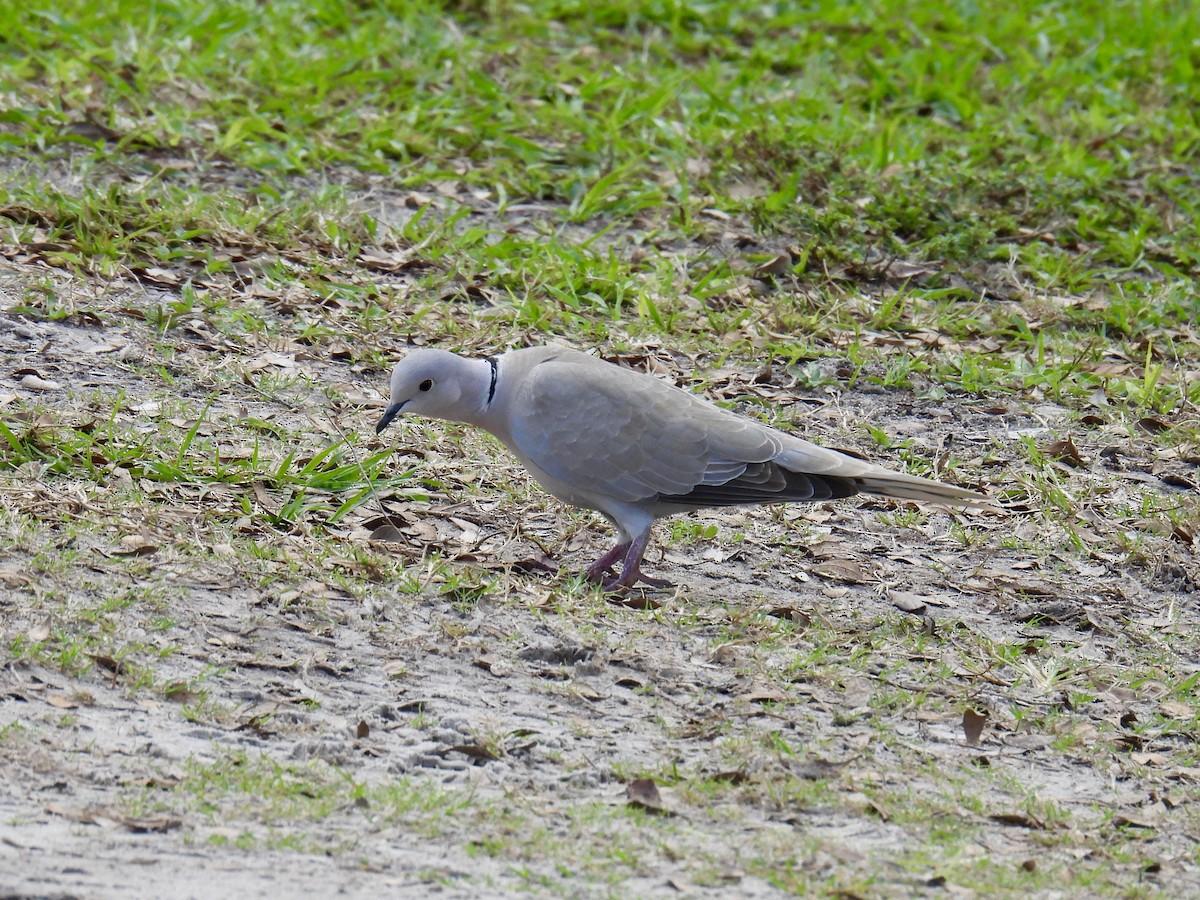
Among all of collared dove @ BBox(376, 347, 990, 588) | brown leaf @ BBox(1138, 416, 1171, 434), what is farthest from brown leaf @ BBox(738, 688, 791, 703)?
brown leaf @ BBox(1138, 416, 1171, 434)

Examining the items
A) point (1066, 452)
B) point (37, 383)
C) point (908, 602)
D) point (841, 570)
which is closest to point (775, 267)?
point (1066, 452)

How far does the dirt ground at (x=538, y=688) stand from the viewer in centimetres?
321

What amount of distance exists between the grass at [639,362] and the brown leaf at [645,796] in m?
0.03

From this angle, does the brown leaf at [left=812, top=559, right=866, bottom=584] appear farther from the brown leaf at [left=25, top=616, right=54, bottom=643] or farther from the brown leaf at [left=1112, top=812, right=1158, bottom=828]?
the brown leaf at [left=25, top=616, right=54, bottom=643]

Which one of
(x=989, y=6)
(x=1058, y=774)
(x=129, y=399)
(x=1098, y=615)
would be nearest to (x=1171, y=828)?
(x=1058, y=774)

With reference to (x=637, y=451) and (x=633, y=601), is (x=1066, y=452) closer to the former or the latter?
(x=637, y=451)

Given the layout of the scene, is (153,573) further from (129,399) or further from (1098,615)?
(1098,615)

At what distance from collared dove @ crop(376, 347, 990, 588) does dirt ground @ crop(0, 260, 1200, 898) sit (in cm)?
30

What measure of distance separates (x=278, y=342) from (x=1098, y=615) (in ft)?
10.6

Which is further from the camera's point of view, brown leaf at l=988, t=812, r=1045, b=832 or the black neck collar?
the black neck collar

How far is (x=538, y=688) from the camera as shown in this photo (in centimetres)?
401

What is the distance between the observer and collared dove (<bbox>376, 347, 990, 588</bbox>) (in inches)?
183

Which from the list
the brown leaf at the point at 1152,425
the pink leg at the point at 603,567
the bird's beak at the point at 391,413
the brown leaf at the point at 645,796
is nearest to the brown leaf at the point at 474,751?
the brown leaf at the point at 645,796

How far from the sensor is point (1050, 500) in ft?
18.2
